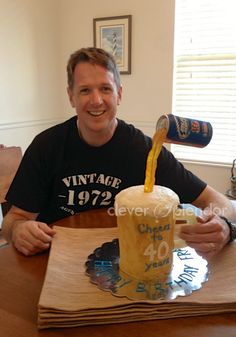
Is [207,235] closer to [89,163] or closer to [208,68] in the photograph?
[89,163]

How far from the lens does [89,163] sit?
4.36 feet

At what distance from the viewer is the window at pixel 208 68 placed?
8.86 ft

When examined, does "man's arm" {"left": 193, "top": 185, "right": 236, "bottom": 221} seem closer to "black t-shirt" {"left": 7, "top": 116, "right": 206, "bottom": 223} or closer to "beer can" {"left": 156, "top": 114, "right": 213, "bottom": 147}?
"black t-shirt" {"left": 7, "top": 116, "right": 206, "bottom": 223}

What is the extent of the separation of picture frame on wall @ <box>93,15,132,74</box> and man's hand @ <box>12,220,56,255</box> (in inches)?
94.3

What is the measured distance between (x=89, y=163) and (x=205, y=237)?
2.05ft

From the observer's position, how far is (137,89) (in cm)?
308

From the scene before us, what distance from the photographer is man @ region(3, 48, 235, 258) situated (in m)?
1.25

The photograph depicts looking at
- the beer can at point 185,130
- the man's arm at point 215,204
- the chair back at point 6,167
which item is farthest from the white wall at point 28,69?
the beer can at point 185,130

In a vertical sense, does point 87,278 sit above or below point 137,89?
below

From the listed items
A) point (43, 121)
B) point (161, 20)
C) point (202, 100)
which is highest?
point (161, 20)

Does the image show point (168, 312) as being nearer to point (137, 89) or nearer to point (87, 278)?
point (87, 278)

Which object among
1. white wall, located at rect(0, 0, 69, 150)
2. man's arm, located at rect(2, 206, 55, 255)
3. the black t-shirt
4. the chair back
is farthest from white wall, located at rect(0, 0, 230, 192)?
man's arm, located at rect(2, 206, 55, 255)

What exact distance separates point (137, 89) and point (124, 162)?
73.0 inches

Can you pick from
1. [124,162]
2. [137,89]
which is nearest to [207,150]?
[137,89]
